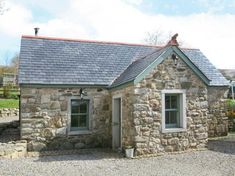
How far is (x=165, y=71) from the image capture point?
11.6 meters

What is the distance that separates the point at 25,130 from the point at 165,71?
6.02 meters

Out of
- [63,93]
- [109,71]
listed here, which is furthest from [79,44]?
[63,93]

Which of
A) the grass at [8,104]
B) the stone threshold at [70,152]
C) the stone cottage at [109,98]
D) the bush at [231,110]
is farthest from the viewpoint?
the grass at [8,104]

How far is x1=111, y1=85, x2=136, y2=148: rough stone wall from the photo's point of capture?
36.6 feet

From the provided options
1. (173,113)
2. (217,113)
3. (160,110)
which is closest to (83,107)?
(160,110)

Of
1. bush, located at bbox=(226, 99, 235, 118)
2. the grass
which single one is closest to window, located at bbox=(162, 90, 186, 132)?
bush, located at bbox=(226, 99, 235, 118)

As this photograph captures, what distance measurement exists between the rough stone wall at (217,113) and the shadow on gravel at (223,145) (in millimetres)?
966

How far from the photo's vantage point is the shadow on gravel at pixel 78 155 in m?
11.0

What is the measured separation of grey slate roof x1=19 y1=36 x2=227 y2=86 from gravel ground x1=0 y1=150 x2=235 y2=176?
10.4ft

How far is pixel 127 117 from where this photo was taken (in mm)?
11523

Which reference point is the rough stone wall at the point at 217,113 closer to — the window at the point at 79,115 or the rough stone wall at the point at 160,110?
the rough stone wall at the point at 160,110

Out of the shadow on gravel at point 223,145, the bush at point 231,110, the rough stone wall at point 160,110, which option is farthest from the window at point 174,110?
the bush at point 231,110

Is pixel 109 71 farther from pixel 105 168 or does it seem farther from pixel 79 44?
pixel 105 168

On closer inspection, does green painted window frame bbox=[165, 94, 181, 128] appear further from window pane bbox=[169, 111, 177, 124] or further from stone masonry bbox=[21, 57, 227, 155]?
stone masonry bbox=[21, 57, 227, 155]
